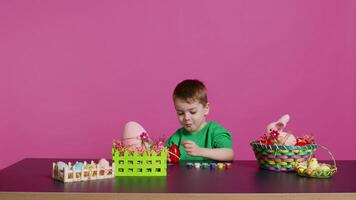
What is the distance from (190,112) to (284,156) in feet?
2.31

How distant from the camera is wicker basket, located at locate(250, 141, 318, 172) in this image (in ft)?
6.58

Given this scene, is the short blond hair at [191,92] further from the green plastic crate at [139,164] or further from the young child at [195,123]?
the green plastic crate at [139,164]

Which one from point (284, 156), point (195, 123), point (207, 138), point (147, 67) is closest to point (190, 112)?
point (195, 123)

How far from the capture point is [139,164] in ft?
6.25

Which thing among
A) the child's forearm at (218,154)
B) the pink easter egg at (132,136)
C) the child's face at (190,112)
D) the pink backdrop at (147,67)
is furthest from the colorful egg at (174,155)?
the pink backdrop at (147,67)

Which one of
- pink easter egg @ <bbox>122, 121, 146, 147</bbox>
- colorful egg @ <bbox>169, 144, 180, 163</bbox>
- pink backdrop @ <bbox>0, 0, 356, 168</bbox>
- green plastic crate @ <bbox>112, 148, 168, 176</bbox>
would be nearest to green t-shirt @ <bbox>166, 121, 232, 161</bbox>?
colorful egg @ <bbox>169, 144, 180, 163</bbox>

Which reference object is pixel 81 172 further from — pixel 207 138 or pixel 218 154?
pixel 207 138

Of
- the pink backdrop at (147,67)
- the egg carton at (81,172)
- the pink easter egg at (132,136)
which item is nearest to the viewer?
the egg carton at (81,172)

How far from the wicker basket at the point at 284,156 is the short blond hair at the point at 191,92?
640 mm

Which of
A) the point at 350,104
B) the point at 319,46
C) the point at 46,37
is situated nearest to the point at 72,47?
the point at 46,37

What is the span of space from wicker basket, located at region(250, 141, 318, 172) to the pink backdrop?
156 cm

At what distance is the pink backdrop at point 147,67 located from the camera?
356 centimetres

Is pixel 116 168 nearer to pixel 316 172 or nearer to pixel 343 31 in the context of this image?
pixel 316 172

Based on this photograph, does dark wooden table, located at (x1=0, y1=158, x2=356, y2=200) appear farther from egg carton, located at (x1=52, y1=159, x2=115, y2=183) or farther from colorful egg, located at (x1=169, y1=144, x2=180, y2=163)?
colorful egg, located at (x1=169, y1=144, x2=180, y2=163)
